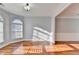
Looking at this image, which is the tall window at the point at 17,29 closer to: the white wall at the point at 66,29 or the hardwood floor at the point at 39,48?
the hardwood floor at the point at 39,48

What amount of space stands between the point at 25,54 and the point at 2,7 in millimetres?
731

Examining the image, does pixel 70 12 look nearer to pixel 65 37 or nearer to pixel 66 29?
pixel 66 29

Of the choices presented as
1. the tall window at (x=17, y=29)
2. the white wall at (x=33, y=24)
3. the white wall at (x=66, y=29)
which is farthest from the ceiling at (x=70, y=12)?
the tall window at (x=17, y=29)

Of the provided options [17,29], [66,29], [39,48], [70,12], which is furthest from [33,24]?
[70,12]

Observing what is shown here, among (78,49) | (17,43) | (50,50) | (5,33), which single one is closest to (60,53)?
(50,50)

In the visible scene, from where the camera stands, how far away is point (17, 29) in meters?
1.61

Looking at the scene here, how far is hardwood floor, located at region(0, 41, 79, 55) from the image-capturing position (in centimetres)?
148

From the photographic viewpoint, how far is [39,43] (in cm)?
163

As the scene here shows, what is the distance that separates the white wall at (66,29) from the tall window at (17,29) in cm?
56

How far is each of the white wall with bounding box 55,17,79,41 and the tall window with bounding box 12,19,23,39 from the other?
0.56 metres

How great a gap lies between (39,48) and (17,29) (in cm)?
45

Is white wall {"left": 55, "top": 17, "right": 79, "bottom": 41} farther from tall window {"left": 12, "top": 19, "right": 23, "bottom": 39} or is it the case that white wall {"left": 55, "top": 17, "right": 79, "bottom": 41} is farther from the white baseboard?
tall window {"left": 12, "top": 19, "right": 23, "bottom": 39}

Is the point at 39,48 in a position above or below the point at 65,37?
below

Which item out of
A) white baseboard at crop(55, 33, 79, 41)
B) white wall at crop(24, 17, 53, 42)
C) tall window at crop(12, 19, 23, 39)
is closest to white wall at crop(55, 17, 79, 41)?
white baseboard at crop(55, 33, 79, 41)
